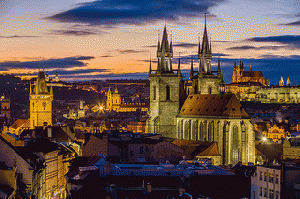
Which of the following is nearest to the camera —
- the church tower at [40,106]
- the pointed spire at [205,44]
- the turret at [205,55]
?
the turret at [205,55]

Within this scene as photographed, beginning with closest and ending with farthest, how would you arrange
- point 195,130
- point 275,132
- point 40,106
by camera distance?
point 195,130
point 40,106
point 275,132

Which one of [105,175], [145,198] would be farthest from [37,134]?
[145,198]

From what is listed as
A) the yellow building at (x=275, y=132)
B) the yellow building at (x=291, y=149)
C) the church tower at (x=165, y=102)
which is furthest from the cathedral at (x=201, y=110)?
the yellow building at (x=275, y=132)

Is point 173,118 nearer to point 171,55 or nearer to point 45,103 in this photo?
point 171,55

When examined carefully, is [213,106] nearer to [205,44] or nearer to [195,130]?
[195,130]

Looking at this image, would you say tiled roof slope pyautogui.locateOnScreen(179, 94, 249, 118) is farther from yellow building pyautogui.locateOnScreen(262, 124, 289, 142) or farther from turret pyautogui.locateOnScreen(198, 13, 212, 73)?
yellow building pyautogui.locateOnScreen(262, 124, 289, 142)

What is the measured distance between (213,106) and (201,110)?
3142 mm

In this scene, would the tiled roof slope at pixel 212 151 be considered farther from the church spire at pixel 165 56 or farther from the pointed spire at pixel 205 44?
the pointed spire at pixel 205 44

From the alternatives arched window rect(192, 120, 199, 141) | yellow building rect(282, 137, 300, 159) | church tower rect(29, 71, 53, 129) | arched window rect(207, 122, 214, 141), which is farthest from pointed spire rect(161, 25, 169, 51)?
church tower rect(29, 71, 53, 129)

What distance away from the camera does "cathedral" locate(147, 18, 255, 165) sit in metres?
87.9

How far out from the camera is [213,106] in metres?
93.5

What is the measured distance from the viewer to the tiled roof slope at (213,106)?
8931 cm

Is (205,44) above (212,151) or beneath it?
above

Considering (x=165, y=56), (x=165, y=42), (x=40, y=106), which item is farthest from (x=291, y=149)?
(x=40, y=106)
